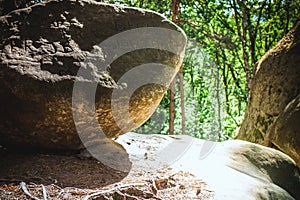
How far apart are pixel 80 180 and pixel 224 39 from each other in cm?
705

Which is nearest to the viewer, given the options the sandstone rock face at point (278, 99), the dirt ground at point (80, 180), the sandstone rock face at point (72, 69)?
the dirt ground at point (80, 180)

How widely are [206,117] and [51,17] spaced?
25.9 ft

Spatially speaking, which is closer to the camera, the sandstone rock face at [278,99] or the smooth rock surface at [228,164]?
the smooth rock surface at [228,164]

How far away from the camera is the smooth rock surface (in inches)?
122

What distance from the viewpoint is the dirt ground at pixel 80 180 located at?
8.32 ft

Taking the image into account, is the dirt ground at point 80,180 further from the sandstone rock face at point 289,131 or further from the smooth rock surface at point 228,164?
the sandstone rock face at point 289,131

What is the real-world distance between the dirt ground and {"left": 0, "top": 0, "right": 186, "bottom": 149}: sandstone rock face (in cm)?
25

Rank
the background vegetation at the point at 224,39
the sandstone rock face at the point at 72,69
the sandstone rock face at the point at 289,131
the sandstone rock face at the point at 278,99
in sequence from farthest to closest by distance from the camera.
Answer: the background vegetation at the point at 224,39
the sandstone rock face at the point at 278,99
the sandstone rock face at the point at 289,131
the sandstone rock face at the point at 72,69

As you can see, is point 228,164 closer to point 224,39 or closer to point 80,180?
point 80,180

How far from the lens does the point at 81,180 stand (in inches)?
112

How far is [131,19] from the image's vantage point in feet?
11.4

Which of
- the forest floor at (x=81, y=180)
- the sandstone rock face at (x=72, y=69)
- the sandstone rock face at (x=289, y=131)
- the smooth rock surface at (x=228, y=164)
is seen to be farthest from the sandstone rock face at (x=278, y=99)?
the sandstone rock face at (x=72, y=69)

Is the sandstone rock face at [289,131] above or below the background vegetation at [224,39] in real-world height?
below

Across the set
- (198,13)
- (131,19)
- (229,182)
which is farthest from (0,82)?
(198,13)
